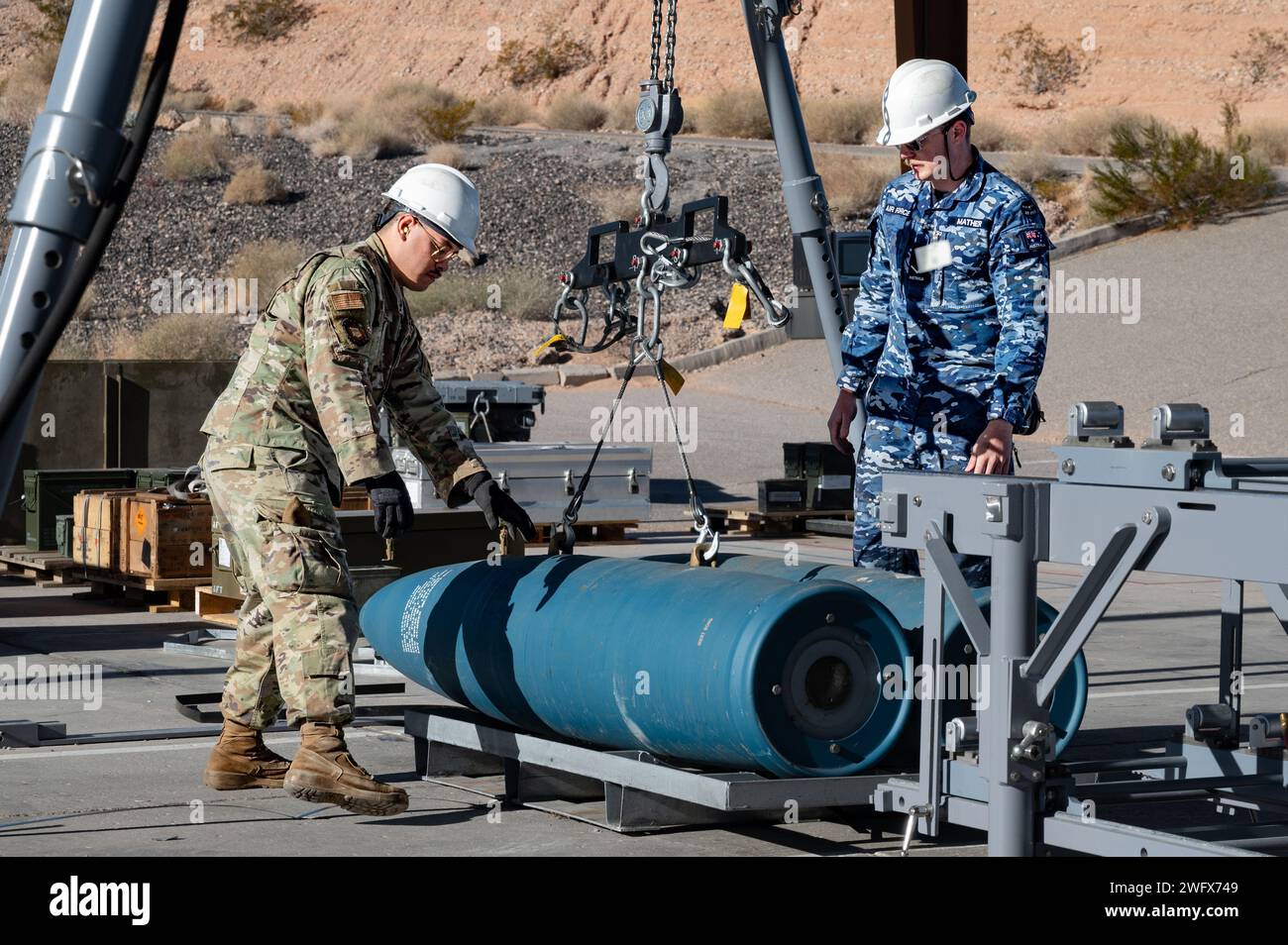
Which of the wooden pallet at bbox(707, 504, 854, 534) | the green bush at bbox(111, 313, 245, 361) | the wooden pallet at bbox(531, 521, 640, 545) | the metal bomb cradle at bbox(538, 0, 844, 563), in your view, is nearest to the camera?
the metal bomb cradle at bbox(538, 0, 844, 563)

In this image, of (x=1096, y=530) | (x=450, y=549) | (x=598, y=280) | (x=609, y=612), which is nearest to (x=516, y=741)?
(x=609, y=612)

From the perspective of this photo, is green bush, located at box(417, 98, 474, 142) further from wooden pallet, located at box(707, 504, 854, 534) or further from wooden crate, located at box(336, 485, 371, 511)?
wooden crate, located at box(336, 485, 371, 511)

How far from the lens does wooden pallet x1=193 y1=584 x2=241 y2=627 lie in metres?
11.0

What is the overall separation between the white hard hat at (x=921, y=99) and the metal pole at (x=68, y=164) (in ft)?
10.1

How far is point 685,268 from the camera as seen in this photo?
7926 mm

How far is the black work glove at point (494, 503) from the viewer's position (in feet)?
20.3

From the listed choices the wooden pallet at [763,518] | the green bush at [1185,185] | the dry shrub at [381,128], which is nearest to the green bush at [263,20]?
the dry shrub at [381,128]

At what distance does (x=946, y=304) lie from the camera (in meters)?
6.31

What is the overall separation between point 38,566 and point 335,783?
7694mm

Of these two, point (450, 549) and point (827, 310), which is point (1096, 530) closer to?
point (827, 310)

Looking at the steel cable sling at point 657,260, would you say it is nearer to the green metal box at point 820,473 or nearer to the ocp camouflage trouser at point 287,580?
the ocp camouflage trouser at point 287,580

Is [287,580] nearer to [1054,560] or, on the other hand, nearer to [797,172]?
[1054,560]

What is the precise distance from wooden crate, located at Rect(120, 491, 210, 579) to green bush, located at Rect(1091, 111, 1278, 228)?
1000 inches

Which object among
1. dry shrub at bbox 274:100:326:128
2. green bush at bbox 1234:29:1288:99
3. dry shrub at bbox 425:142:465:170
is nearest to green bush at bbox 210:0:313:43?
dry shrub at bbox 274:100:326:128
